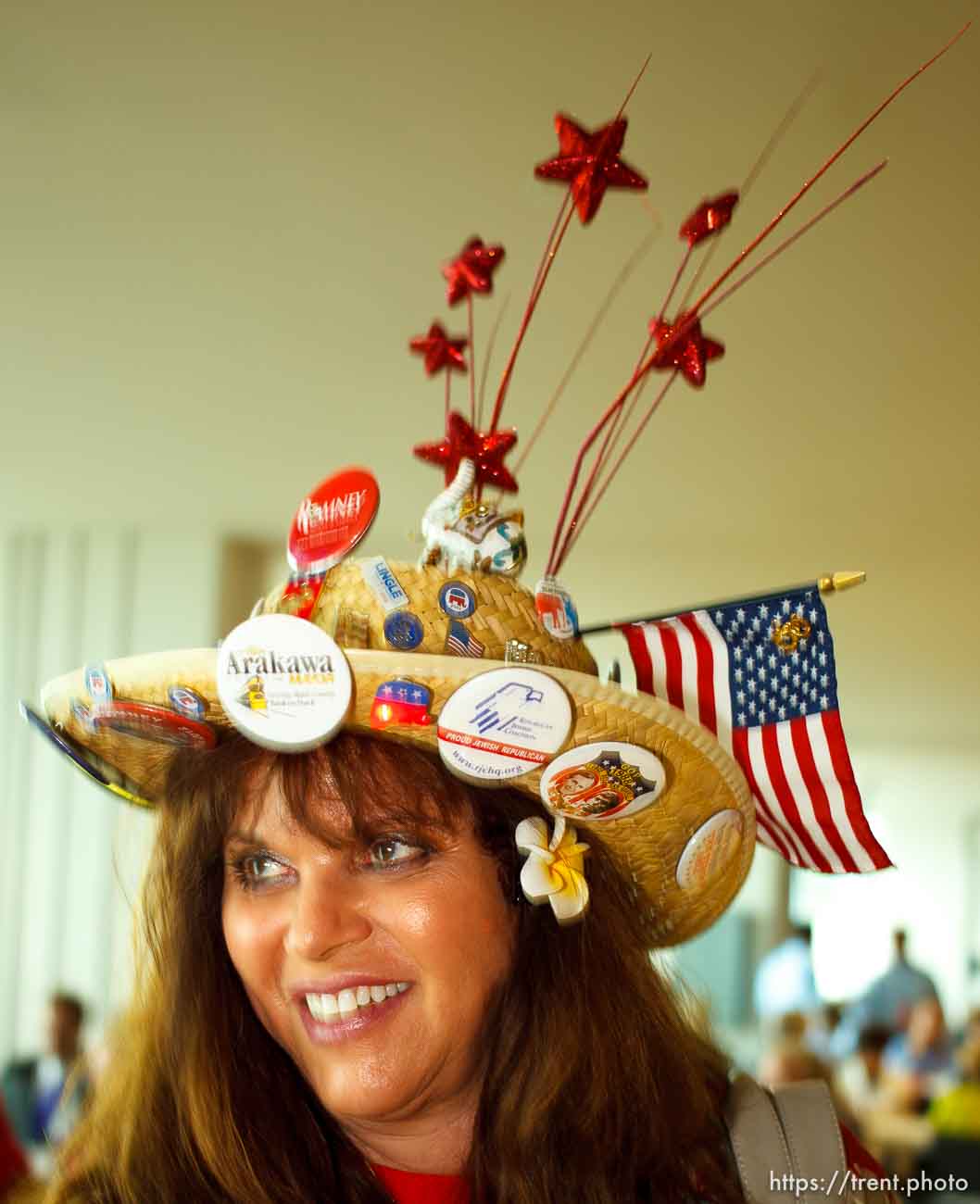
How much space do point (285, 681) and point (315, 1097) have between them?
1.76 feet

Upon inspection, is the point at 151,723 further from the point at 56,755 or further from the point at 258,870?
the point at 56,755

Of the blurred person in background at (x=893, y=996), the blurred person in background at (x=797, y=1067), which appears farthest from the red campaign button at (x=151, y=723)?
the blurred person in background at (x=893, y=996)

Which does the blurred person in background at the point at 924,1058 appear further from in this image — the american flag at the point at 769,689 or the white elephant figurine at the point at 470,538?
the white elephant figurine at the point at 470,538

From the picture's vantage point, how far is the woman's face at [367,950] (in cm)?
133

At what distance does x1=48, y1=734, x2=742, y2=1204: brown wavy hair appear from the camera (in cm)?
143

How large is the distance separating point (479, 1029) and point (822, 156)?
89.1 inches

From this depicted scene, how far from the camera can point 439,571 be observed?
143cm

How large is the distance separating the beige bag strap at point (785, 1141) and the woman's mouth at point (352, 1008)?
0.49 metres

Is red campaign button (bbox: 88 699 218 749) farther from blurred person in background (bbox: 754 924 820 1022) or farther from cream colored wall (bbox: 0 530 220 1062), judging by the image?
blurred person in background (bbox: 754 924 820 1022)

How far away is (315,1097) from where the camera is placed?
1.54 m

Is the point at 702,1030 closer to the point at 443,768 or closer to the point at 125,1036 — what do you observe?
the point at 443,768

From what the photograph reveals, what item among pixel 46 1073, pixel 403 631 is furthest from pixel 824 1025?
pixel 403 631

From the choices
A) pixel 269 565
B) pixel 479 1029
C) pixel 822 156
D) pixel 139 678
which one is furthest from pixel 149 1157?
pixel 269 565

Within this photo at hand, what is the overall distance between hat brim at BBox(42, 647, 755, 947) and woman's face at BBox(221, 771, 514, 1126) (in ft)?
0.39
